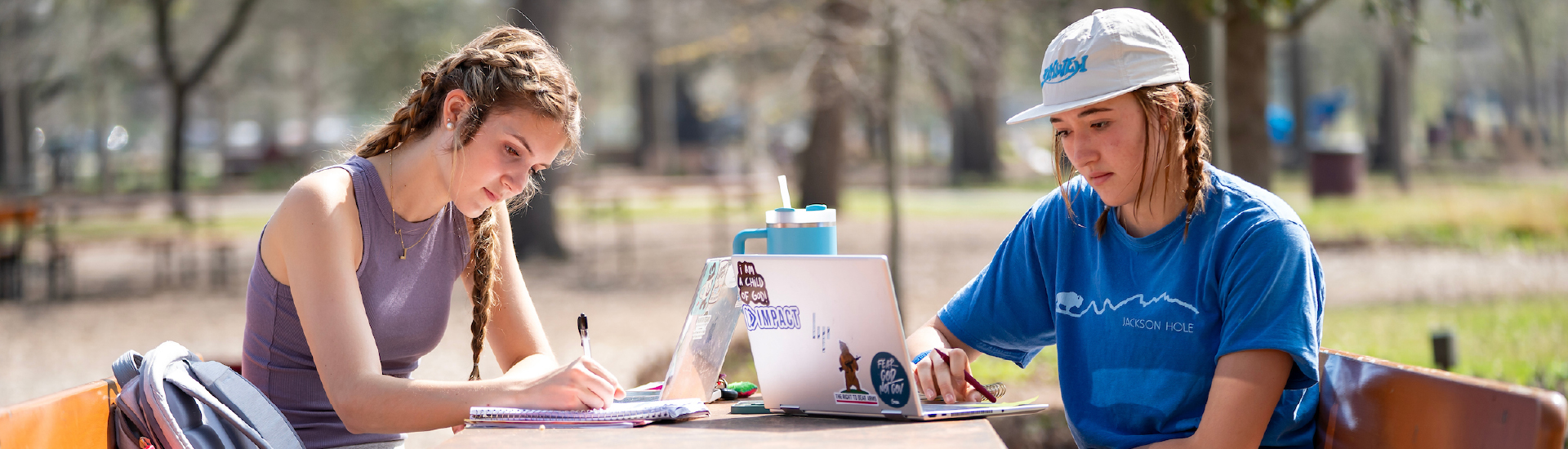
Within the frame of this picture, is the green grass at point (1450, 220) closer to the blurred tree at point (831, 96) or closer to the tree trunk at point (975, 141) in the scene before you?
the blurred tree at point (831, 96)

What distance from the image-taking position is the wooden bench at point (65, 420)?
170 centimetres

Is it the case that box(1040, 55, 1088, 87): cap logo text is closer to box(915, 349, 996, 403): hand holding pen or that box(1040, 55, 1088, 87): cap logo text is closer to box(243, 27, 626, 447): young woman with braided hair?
box(915, 349, 996, 403): hand holding pen

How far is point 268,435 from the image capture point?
1.90 meters

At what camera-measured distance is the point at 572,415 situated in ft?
6.59

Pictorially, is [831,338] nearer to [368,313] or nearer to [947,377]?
[947,377]

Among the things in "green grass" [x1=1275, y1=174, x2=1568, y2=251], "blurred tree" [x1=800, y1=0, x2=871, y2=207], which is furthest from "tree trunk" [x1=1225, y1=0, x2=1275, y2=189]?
"blurred tree" [x1=800, y1=0, x2=871, y2=207]

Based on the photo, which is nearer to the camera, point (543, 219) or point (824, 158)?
point (543, 219)

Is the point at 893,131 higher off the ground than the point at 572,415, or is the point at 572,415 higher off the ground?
the point at 893,131

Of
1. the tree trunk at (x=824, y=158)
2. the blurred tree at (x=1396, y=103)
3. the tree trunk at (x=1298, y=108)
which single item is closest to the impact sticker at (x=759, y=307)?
the tree trunk at (x=824, y=158)

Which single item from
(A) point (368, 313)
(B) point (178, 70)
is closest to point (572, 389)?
(A) point (368, 313)

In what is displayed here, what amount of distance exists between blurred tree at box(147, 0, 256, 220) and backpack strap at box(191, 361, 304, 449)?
1440 centimetres

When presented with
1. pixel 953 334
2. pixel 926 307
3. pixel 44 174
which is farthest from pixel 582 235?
pixel 44 174

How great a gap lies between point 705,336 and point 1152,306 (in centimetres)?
78

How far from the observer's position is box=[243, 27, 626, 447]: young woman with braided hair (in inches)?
80.7
